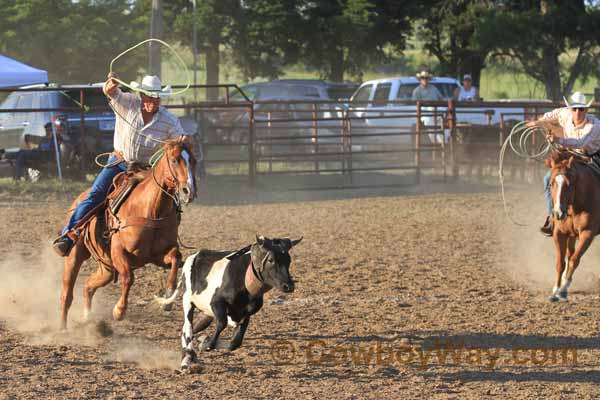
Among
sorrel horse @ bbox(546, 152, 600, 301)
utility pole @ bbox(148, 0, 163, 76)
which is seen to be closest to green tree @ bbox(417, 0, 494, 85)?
utility pole @ bbox(148, 0, 163, 76)

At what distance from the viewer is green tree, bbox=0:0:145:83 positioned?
27766mm

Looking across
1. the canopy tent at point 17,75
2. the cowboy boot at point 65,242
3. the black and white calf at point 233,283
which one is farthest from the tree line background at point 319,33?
the black and white calf at point 233,283

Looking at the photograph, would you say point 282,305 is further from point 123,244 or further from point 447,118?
point 447,118

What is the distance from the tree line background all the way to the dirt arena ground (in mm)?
16632

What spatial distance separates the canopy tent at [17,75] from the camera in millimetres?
13750

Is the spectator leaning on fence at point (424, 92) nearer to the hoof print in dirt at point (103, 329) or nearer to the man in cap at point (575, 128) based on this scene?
the man in cap at point (575, 128)

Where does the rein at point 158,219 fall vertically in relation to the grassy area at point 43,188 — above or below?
above

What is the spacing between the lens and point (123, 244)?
6.25 m

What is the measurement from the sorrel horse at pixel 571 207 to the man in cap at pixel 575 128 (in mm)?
239

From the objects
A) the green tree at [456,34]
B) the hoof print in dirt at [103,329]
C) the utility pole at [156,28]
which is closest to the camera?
the hoof print in dirt at [103,329]

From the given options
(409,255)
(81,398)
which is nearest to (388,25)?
(409,255)

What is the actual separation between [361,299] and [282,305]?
2.21 ft

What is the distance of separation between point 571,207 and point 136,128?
3644 mm

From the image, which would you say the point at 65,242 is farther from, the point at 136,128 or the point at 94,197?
the point at 136,128
